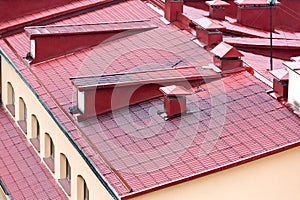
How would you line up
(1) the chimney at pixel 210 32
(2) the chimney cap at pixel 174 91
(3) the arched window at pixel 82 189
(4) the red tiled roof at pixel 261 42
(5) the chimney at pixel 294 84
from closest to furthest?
(5) the chimney at pixel 294 84 < (2) the chimney cap at pixel 174 91 < (3) the arched window at pixel 82 189 < (1) the chimney at pixel 210 32 < (4) the red tiled roof at pixel 261 42

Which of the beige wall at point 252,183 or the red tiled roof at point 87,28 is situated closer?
the beige wall at point 252,183

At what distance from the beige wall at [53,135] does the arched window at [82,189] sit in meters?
0.20

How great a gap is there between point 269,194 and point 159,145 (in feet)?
10.9

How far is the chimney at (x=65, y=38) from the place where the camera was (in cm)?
2930

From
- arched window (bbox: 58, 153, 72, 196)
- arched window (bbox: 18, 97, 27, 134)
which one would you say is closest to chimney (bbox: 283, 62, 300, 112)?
arched window (bbox: 58, 153, 72, 196)

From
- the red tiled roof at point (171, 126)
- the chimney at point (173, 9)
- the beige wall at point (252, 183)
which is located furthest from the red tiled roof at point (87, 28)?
the beige wall at point (252, 183)

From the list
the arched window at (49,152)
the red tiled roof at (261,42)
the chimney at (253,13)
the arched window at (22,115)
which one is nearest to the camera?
the arched window at (49,152)

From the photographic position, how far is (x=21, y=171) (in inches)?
1119

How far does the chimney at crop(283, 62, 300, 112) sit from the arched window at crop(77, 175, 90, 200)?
258 inches

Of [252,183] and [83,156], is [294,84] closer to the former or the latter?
[252,183]

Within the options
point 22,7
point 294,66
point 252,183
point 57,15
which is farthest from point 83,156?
point 22,7

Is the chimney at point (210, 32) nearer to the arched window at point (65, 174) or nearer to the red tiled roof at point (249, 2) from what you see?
the red tiled roof at point (249, 2)

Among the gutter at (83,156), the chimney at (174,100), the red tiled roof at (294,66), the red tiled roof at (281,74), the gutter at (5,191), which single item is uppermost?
the red tiled roof at (294,66)

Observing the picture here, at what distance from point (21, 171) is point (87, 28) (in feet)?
18.4
